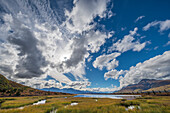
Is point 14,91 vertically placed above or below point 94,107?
above

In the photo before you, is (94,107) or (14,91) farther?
(14,91)

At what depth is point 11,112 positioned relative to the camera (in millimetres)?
18734

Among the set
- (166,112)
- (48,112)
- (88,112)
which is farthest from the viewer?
(48,112)

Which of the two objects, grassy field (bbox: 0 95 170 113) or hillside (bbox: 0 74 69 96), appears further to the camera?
hillside (bbox: 0 74 69 96)

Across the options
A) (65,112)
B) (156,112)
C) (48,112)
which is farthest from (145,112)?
(48,112)

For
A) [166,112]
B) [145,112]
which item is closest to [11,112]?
[145,112]

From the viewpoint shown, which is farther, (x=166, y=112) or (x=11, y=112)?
(x=11, y=112)

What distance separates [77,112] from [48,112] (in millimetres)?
7981

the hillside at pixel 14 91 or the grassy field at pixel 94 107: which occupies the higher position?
the hillside at pixel 14 91

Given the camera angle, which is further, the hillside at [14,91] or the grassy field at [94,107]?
the hillside at [14,91]

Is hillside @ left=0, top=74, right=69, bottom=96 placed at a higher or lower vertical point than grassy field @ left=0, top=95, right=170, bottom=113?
higher

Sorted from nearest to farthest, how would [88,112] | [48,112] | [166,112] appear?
[166,112] < [88,112] < [48,112]

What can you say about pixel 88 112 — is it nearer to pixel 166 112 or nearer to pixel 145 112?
pixel 145 112

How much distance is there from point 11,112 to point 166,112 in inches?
1348
